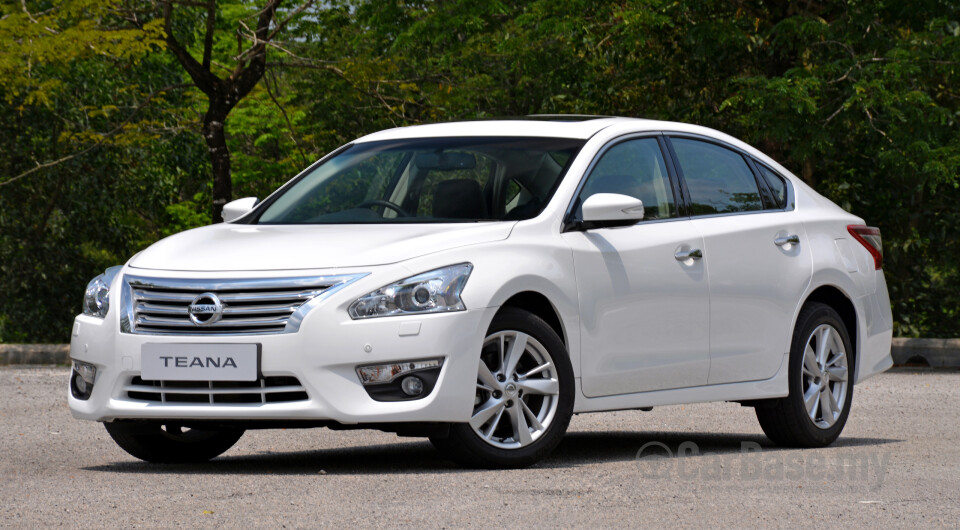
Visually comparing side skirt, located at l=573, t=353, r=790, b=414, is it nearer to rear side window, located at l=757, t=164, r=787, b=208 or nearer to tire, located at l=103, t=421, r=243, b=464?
rear side window, located at l=757, t=164, r=787, b=208

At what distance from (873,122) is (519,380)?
13132 millimetres

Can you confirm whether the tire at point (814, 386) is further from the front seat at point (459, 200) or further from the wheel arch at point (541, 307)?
the front seat at point (459, 200)

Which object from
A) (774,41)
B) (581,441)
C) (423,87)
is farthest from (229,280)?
(423,87)

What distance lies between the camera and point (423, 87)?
22.9m

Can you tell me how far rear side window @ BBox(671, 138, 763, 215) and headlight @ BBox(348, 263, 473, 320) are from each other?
2.00 m

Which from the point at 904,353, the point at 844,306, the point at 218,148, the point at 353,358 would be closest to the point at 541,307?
the point at 353,358

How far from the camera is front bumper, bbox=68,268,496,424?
21.1 ft

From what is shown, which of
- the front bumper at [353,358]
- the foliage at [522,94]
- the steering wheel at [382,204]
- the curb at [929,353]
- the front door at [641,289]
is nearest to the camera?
the front bumper at [353,358]

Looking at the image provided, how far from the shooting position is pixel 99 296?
7109 mm

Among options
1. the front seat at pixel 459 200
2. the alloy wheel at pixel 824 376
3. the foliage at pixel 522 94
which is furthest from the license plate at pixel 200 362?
the foliage at pixel 522 94

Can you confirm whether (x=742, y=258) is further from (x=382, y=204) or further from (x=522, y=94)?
(x=522, y=94)

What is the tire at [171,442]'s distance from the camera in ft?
24.3

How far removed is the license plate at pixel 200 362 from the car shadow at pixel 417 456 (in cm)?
61

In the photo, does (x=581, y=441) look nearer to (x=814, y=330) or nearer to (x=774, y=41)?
(x=814, y=330)
